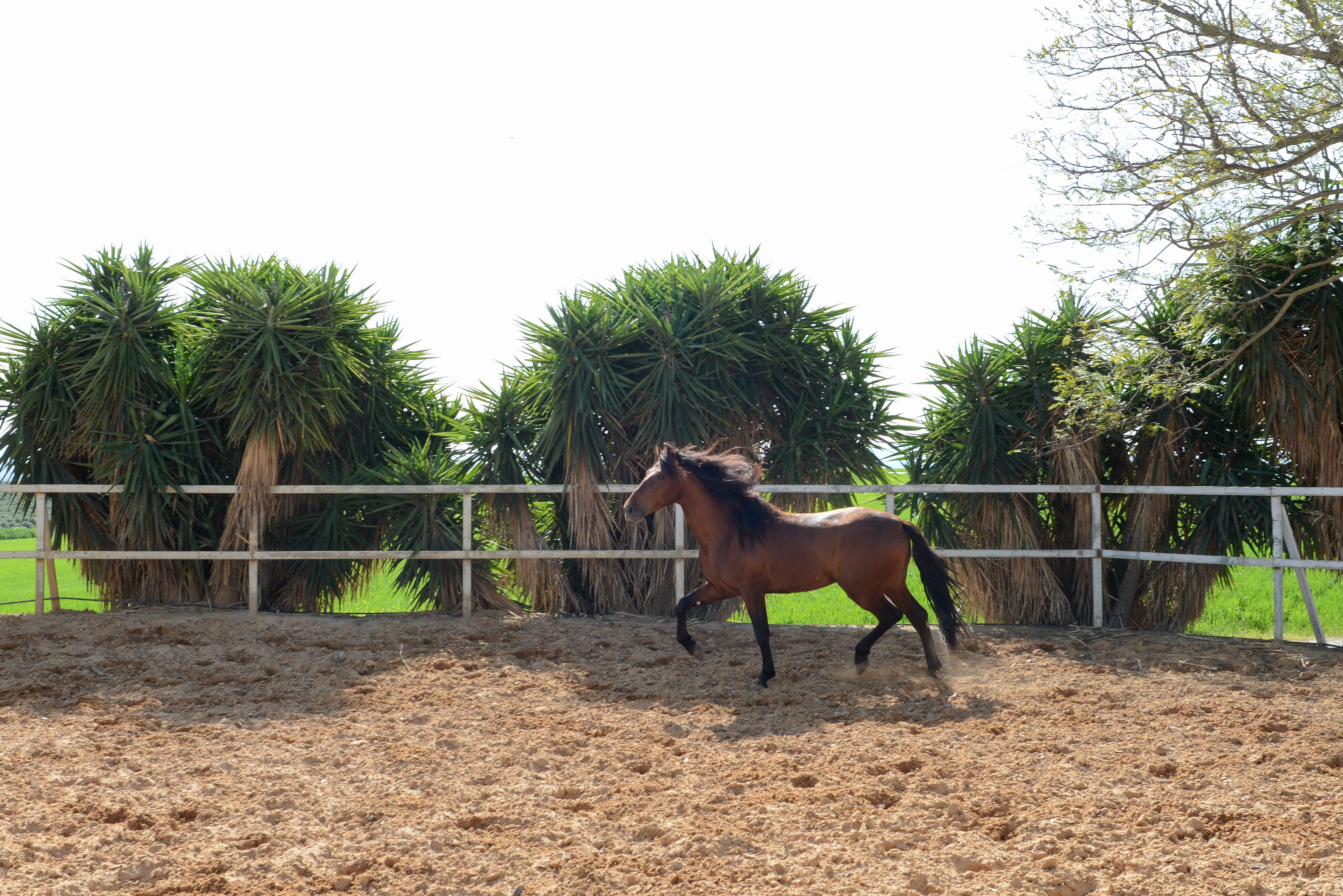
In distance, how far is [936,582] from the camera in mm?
6086

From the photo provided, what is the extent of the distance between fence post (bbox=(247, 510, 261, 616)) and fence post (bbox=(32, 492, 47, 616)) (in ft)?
5.34

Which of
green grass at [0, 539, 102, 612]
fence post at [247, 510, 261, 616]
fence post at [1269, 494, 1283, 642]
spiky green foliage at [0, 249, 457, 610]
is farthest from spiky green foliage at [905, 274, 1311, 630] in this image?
green grass at [0, 539, 102, 612]

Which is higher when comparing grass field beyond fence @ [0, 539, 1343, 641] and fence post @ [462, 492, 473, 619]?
fence post @ [462, 492, 473, 619]

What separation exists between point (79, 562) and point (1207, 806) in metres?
9.04

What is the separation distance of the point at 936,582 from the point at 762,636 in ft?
3.90

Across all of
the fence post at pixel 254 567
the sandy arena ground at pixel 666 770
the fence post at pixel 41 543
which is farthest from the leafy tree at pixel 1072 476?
the fence post at pixel 41 543

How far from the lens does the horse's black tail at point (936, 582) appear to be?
605 centimetres

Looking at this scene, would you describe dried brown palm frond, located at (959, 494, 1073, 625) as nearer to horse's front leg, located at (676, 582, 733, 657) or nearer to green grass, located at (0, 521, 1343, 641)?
green grass, located at (0, 521, 1343, 641)

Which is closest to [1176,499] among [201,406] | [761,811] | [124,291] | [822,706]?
[822,706]

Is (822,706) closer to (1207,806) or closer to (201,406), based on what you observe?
(1207,806)

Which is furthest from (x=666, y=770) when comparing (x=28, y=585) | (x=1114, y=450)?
(x=28, y=585)

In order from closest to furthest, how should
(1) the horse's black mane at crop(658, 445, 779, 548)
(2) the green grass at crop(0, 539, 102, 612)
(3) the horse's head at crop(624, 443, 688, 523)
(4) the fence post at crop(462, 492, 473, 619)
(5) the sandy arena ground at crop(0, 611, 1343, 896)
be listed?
(5) the sandy arena ground at crop(0, 611, 1343, 896) < (1) the horse's black mane at crop(658, 445, 779, 548) < (3) the horse's head at crop(624, 443, 688, 523) < (4) the fence post at crop(462, 492, 473, 619) < (2) the green grass at crop(0, 539, 102, 612)

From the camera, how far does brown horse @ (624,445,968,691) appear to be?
233 inches

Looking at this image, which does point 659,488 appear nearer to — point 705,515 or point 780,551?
point 705,515
